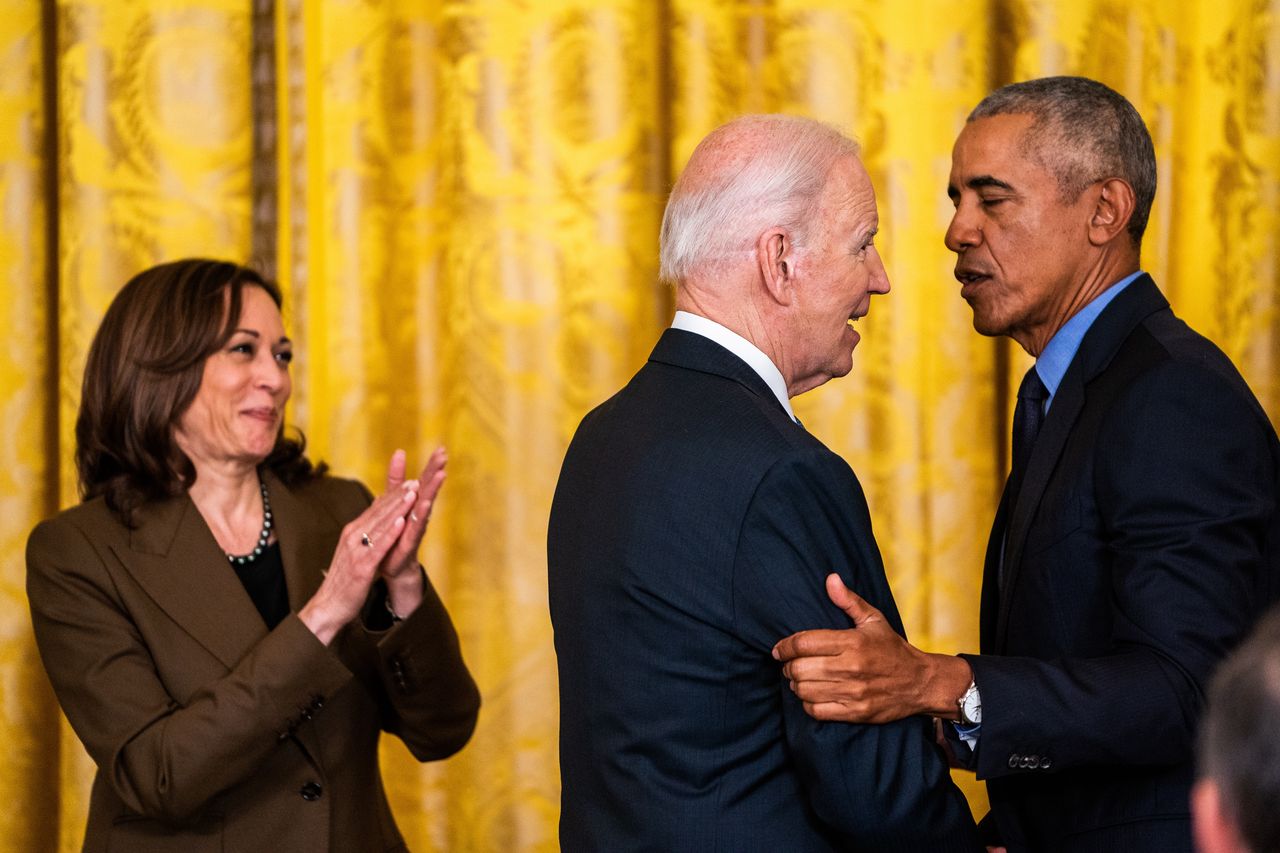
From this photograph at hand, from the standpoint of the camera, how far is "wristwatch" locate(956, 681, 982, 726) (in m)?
1.77

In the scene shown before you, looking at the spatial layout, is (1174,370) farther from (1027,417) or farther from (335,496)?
(335,496)

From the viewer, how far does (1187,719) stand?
1.78 meters

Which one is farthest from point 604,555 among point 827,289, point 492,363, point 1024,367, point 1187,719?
point 1024,367

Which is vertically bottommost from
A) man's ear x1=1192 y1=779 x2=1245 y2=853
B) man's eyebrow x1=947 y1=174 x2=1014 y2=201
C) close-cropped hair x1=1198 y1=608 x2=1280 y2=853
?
man's ear x1=1192 y1=779 x2=1245 y2=853

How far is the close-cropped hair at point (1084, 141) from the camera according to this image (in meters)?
2.14

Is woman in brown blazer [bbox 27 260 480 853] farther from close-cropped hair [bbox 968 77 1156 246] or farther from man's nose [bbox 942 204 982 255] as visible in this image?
close-cropped hair [bbox 968 77 1156 246]

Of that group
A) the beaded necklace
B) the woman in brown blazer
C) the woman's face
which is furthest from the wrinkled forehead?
the beaded necklace

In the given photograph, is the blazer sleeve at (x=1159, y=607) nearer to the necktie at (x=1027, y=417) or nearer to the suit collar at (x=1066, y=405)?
the suit collar at (x=1066, y=405)

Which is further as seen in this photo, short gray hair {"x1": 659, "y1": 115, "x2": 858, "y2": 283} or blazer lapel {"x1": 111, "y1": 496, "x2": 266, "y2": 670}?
blazer lapel {"x1": 111, "y1": 496, "x2": 266, "y2": 670}

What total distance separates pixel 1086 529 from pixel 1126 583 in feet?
0.39

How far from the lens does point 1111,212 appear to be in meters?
2.13

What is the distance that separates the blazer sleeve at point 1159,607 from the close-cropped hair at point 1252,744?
89cm

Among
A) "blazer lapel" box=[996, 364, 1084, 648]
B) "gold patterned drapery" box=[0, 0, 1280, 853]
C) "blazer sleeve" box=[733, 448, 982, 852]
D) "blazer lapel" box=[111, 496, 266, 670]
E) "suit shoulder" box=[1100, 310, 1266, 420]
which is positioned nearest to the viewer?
"blazer sleeve" box=[733, 448, 982, 852]

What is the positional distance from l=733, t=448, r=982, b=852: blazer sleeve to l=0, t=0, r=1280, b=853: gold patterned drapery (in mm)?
1791
